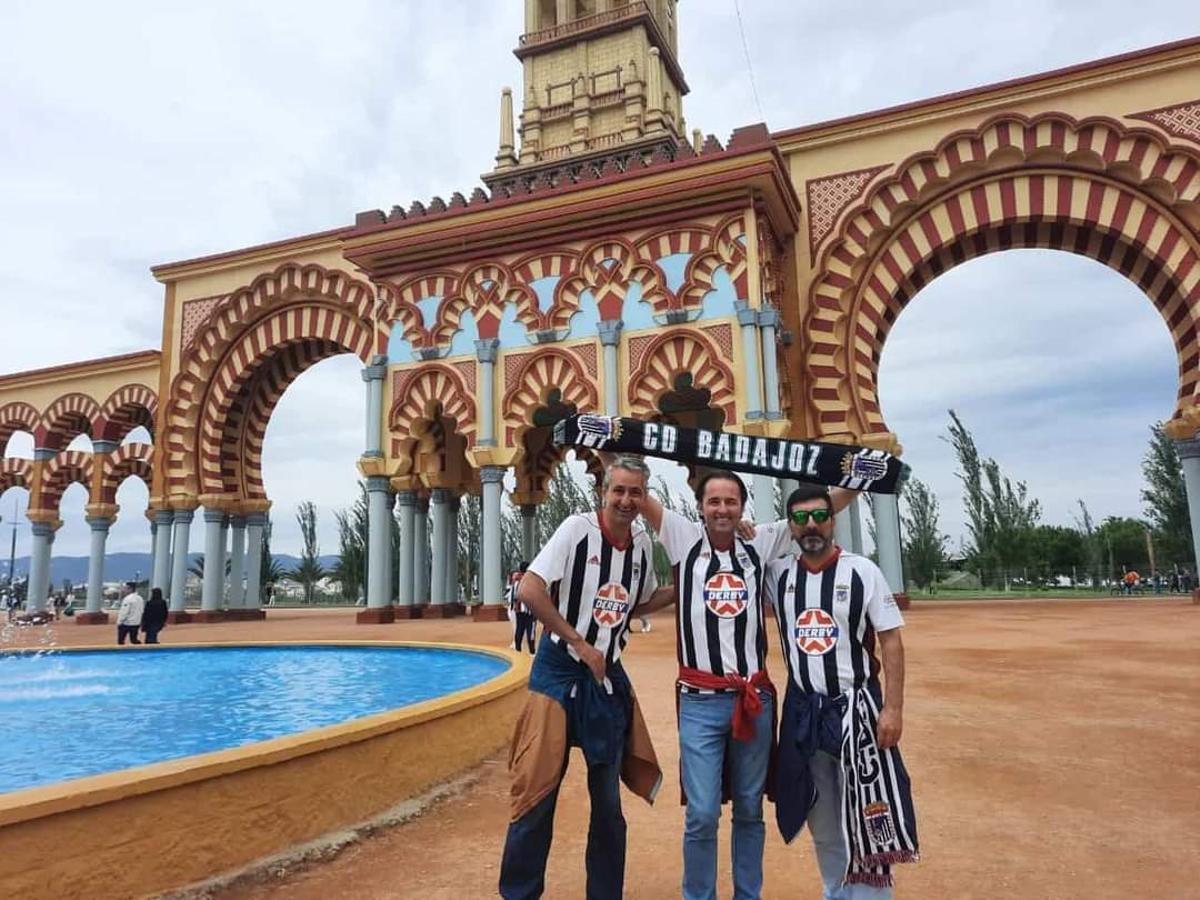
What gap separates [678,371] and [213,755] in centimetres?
1085

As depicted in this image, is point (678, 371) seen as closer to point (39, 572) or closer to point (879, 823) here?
point (879, 823)

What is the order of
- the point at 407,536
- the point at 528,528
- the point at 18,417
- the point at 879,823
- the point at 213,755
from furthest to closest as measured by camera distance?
Answer: the point at 18,417 → the point at 528,528 → the point at 407,536 → the point at 213,755 → the point at 879,823

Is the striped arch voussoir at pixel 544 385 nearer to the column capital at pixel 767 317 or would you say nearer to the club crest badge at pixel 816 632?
the column capital at pixel 767 317

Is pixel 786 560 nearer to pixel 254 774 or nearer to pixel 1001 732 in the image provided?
pixel 254 774

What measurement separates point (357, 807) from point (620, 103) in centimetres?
2441

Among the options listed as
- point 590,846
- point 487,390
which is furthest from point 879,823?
point 487,390

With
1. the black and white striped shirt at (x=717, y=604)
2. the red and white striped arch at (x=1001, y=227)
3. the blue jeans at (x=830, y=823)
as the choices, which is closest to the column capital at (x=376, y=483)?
the red and white striped arch at (x=1001, y=227)

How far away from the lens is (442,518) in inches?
729

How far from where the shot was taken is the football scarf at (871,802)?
227cm

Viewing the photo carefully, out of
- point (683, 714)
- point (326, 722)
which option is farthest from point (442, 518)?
point (683, 714)

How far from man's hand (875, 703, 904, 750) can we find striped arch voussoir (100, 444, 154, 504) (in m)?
22.9

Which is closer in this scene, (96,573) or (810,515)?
(810,515)

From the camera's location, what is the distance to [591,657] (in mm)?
2465

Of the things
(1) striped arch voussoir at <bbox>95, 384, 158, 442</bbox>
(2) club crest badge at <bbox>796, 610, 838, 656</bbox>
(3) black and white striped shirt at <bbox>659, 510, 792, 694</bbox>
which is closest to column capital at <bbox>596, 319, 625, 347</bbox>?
(3) black and white striped shirt at <bbox>659, 510, 792, 694</bbox>
